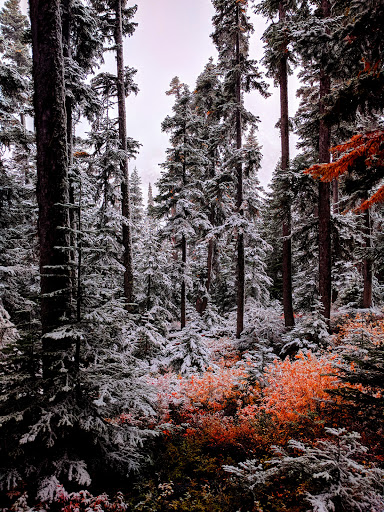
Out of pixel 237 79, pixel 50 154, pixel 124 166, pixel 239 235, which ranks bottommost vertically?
pixel 239 235

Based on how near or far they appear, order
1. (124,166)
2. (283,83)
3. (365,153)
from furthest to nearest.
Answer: (124,166), (283,83), (365,153)

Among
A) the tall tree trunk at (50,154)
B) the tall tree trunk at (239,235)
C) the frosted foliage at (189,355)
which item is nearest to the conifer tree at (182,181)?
the tall tree trunk at (239,235)

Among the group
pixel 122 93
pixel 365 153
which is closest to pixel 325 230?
pixel 365 153

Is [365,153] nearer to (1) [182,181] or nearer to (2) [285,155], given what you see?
(2) [285,155]

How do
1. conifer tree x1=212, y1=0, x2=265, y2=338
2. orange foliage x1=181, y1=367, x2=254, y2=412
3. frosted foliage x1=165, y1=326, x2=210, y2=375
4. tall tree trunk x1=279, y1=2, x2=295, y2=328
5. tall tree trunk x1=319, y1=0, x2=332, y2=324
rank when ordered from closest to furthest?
orange foliage x1=181, y1=367, x2=254, y2=412, frosted foliage x1=165, y1=326, x2=210, y2=375, tall tree trunk x1=319, y1=0, x2=332, y2=324, tall tree trunk x1=279, y1=2, x2=295, y2=328, conifer tree x1=212, y1=0, x2=265, y2=338

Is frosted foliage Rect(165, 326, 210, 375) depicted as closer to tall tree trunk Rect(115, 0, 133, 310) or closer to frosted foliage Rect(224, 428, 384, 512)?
tall tree trunk Rect(115, 0, 133, 310)

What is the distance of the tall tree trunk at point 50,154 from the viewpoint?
4988 mm

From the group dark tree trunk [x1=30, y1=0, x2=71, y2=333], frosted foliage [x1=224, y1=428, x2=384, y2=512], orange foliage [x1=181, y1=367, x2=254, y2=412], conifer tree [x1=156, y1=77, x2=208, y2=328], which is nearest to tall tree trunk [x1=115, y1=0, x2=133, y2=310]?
conifer tree [x1=156, y1=77, x2=208, y2=328]

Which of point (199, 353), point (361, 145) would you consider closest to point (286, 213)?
point (199, 353)

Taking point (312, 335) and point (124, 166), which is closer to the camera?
point (312, 335)

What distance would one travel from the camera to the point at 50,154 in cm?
509

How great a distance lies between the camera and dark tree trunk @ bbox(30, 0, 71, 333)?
16.4 feet

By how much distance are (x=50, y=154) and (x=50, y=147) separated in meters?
0.13

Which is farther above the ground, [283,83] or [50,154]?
[283,83]
